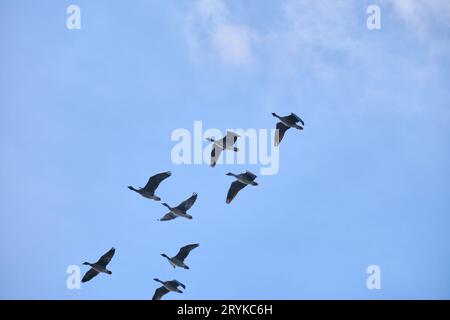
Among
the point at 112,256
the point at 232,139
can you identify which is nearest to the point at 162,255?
the point at 112,256

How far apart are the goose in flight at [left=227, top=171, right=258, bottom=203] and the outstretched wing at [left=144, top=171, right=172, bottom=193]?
2.72 meters

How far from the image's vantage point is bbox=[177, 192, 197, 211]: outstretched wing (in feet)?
119

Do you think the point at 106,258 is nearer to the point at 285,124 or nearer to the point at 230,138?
the point at 230,138

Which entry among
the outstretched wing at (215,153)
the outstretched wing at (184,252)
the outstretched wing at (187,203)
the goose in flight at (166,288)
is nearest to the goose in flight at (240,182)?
the outstretched wing at (215,153)

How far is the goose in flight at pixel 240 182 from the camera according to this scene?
36.3m

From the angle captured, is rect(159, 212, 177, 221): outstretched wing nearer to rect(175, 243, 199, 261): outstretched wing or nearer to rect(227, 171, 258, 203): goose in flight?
rect(175, 243, 199, 261): outstretched wing

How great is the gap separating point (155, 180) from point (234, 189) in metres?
3.47

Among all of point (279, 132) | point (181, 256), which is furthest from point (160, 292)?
point (279, 132)

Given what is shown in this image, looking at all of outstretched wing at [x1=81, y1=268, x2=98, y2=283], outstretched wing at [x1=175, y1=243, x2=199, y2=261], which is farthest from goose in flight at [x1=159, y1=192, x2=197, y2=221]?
outstretched wing at [x1=81, y1=268, x2=98, y2=283]

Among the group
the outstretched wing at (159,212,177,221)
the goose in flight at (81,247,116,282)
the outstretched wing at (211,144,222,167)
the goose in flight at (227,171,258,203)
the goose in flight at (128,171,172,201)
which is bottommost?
the goose in flight at (81,247,116,282)

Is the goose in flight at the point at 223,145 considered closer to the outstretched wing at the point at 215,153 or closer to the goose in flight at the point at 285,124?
the outstretched wing at the point at 215,153

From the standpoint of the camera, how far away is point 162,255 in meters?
37.3
